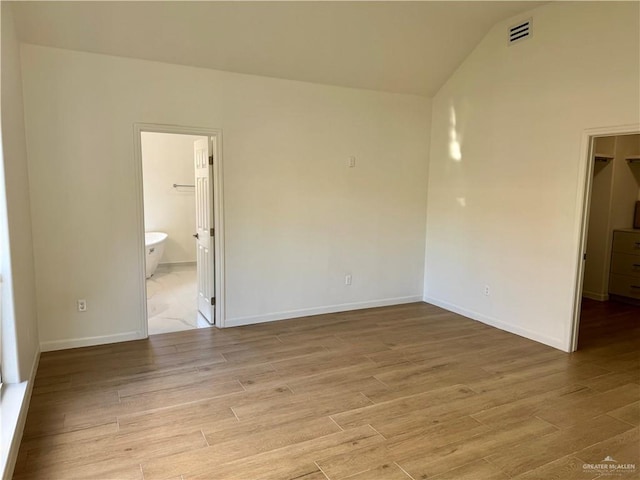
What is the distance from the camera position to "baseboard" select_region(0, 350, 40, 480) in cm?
209

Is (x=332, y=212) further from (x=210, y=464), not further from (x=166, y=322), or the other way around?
(x=210, y=464)

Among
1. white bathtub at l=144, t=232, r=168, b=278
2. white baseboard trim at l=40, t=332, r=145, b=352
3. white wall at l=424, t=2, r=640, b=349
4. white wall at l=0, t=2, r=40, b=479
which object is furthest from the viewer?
white bathtub at l=144, t=232, r=168, b=278

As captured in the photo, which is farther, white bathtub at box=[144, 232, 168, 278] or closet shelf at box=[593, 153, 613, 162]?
white bathtub at box=[144, 232, 168, 278]

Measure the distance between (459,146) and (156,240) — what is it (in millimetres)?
5290

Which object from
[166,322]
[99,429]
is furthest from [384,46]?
[99,429]

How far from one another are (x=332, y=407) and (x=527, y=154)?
3128 mm

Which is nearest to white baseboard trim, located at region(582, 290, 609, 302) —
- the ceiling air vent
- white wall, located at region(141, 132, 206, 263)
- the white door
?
the ceiling air vent

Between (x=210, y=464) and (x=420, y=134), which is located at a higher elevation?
(x=420, y=134)

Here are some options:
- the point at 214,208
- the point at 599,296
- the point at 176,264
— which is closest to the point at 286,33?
the point at 214,208

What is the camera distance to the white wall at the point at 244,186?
3.66 meters

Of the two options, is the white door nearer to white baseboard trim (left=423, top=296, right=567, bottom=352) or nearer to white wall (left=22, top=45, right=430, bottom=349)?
white wall (left=22, top=45, right=430, bottom=349)

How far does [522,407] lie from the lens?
2.92 meters

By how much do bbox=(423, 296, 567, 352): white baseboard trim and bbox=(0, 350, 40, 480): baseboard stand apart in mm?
4297

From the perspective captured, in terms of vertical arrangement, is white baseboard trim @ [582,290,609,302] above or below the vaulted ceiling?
below
